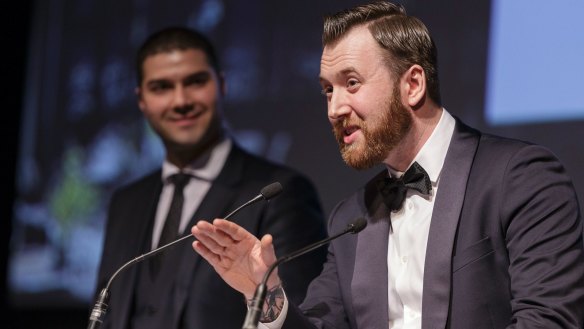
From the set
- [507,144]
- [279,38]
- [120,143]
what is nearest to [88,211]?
[120,143]

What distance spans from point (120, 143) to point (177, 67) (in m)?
0.88

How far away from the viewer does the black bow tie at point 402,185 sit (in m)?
2.99

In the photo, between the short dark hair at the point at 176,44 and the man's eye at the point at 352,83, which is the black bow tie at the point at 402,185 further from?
the short dark hair at the point at 176,44

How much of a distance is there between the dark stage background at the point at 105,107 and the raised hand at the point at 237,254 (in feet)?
4.75

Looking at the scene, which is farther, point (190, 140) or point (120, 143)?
point (120, 143)

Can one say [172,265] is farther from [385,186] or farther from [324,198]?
[385,186]

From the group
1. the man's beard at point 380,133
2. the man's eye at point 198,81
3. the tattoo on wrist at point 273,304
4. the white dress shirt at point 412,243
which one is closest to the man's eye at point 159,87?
the man's eye at point 198,81

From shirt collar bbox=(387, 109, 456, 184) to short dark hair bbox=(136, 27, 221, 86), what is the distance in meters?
1.68

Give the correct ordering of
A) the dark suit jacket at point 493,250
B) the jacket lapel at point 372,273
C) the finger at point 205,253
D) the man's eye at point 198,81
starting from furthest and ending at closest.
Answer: the man's eye at point 198,81 → the jacket lapel at point 372,273 → the finger at point 205,253 → the dark suit jacket at point 493,250

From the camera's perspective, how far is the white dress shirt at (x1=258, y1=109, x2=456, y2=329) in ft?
9.60

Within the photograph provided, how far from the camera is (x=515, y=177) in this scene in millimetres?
2777

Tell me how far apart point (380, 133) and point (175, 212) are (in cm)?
155

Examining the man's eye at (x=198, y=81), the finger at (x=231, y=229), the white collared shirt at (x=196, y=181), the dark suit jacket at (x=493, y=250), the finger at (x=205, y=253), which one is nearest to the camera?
the dark suit jacket at (x=493, y=250)

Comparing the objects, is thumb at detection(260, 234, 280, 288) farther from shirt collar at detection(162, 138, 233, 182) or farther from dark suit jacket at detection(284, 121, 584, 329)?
shirt collar at detection(162, 138, 233, 182)
